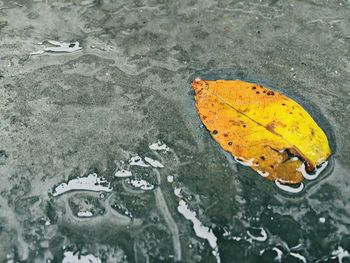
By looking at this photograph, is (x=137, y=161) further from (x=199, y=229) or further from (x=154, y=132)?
(x=199, y=229)

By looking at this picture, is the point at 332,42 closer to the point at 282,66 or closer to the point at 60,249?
the point at 282,66

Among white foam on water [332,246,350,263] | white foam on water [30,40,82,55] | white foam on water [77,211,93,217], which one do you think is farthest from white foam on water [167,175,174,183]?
white foam on water [30,40,82,55]

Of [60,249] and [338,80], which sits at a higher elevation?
[338,80]

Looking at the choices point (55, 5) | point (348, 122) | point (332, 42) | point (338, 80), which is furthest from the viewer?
point (55, 5)

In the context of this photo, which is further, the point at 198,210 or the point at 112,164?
the point at 112,164

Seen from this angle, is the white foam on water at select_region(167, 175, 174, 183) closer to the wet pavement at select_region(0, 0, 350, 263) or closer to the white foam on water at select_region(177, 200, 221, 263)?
the wet pavement at select_region(0, 0, 350, 263)

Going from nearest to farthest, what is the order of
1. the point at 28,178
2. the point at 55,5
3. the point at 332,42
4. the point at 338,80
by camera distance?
the point at 28,178 < the point at 338,80 < the point at 332,42 < the point at 55,5

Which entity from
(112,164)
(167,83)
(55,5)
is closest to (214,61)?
(167,83)
